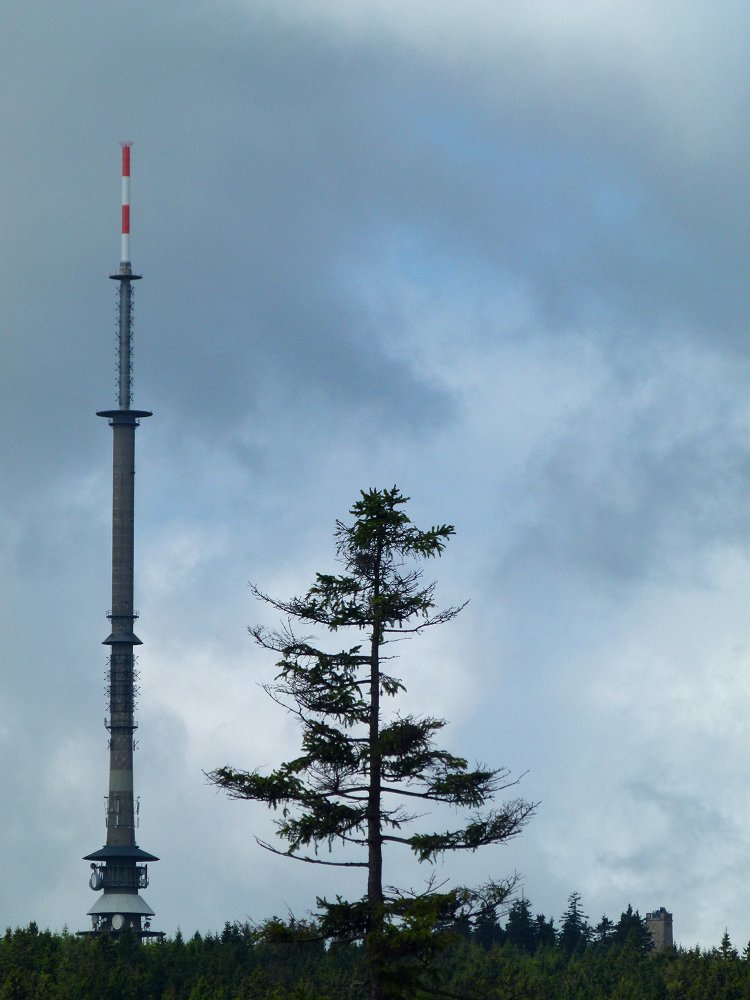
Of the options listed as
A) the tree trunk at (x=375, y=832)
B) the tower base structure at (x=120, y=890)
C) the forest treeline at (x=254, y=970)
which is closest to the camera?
the tree trunk at (x=375, y=832)

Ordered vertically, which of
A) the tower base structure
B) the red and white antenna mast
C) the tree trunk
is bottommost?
the tree trunk

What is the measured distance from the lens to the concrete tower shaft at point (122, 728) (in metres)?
157

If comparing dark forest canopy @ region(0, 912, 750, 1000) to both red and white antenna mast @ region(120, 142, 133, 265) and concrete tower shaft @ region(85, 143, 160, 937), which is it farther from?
red and white antenna mast @ region(120, 142, 133, 265)

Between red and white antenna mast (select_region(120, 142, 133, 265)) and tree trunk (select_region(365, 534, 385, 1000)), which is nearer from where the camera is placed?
tree trunk (select_region(365, 534, 385, 1000))

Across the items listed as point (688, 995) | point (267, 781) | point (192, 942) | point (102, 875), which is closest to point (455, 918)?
point (267, 781)

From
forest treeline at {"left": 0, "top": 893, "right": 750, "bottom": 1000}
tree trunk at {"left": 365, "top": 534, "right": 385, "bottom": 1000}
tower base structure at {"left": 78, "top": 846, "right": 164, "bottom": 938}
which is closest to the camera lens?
tree trunk at {"left": 365, "top": 534, "right": 385, "bottom": 1000}

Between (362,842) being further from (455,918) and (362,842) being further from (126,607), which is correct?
(126,607)

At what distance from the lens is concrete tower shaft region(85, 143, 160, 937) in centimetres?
15688

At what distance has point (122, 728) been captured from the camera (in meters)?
157

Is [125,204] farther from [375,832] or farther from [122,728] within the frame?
[375,832]

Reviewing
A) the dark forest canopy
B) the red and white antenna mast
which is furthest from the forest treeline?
the red and white antenna mast

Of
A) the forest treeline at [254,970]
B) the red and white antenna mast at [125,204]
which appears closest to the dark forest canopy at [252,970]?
the forest treeline at [254,970]

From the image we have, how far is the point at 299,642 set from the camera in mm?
35438

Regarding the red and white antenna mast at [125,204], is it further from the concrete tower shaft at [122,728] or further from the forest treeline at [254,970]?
the forest treeline at [254,970]
